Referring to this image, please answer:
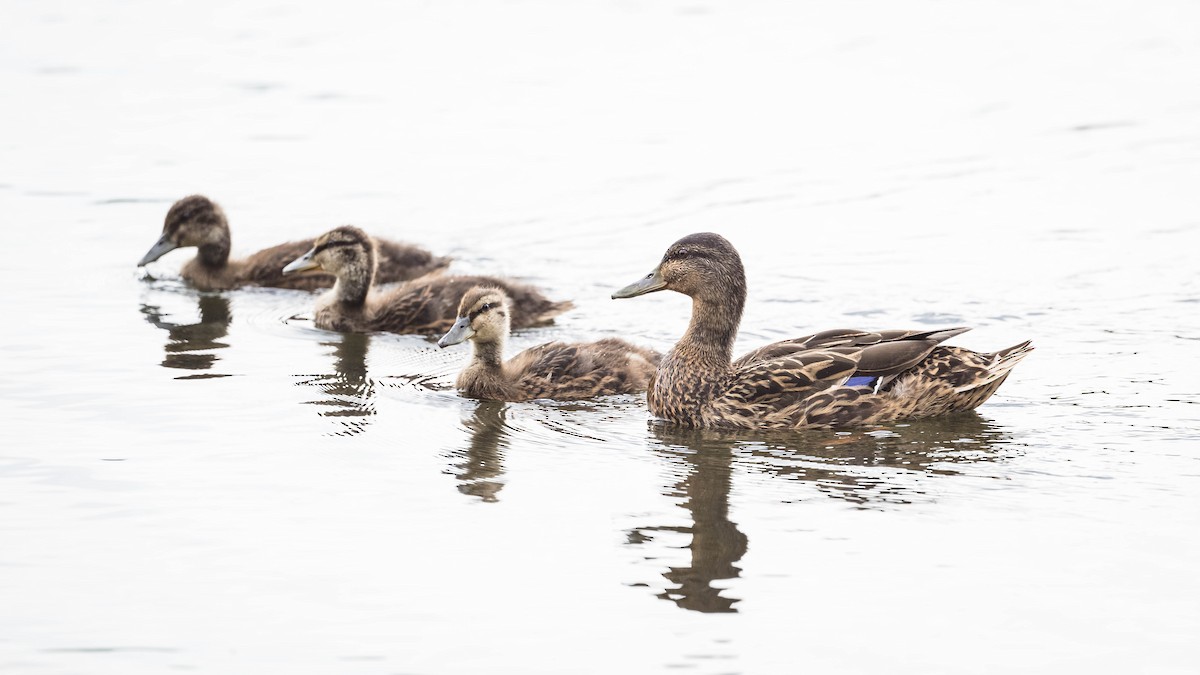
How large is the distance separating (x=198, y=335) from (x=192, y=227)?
162 cm

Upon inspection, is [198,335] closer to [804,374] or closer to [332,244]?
[332,244]

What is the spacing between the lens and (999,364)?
8.37m

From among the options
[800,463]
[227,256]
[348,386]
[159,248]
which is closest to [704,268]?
[800,463]

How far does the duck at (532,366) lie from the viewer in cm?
898

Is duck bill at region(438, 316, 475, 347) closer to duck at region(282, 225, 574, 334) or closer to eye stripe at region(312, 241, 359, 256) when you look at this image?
duck at region(282, 225, 574, 334)

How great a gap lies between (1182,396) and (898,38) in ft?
33.1

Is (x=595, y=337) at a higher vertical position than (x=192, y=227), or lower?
lower

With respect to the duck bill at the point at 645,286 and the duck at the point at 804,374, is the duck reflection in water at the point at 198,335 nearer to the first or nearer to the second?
the duck bill at the point at 645,286

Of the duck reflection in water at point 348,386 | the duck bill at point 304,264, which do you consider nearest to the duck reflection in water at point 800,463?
the duck reflection in water at point 348,386

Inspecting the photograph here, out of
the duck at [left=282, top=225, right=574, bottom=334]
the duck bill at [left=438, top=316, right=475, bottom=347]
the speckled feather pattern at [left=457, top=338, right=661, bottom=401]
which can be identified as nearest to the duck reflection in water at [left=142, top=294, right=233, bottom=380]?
the duck at [left=282, top=225, right=574, bottom=334]

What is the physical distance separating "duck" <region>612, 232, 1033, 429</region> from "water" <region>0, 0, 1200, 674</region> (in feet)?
0.54

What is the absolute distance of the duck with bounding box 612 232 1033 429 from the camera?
820 cm

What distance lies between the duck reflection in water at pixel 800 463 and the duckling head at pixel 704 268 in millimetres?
722

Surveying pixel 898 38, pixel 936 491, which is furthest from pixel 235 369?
pixel 898 38
